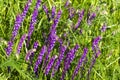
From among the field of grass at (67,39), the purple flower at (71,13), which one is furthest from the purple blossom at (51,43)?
the purple flower at (71,13)

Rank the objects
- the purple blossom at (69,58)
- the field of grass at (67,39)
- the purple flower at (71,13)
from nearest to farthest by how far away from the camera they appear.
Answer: the purple blossom at (69,58), the field of grass at (67,39), the purple flower at (71,13)

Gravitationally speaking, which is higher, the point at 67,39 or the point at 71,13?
the point at 71,13

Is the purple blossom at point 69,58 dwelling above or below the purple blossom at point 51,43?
below

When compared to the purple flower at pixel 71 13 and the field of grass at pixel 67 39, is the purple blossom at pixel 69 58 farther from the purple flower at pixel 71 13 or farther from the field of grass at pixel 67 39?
the purple flower at pixel 71 13

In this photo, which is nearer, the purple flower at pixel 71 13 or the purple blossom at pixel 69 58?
the purple blossom at pixel 69 58

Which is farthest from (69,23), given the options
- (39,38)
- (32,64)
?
(32,64)

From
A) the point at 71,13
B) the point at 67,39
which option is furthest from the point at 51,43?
the point at 71,13

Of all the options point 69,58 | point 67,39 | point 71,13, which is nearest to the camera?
point 69,58

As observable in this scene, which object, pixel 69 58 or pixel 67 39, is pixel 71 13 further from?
pixel 69 58

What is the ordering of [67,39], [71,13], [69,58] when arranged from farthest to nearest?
[71,13] < [67,39] < [69,58]

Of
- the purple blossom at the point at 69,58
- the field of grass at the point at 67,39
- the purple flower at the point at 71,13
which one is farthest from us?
the purple flower at the point at 71,13

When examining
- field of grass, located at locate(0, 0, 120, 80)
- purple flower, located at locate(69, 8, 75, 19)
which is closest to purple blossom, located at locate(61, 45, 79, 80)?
field of grass, located at locate(0, 0, 120, 80)

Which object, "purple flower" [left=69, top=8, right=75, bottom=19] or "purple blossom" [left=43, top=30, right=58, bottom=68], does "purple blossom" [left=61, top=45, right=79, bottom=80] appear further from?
"purple flower" [left=69, top=8, right=75, bottom=19]

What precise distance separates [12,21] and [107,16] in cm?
76
